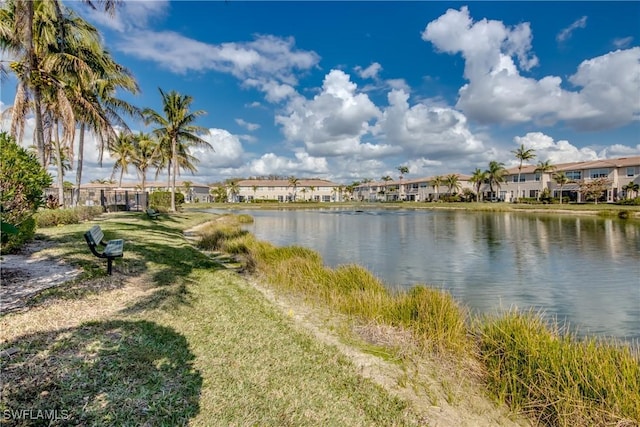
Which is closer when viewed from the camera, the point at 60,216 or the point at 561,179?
the point at 60,216

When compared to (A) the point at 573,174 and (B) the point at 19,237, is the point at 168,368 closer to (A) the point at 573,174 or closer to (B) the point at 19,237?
(B) the point at 19,237

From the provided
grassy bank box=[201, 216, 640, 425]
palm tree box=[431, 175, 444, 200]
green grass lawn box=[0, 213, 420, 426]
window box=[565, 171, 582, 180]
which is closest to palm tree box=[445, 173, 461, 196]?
palm tree box=[431, 175, 444, 200]

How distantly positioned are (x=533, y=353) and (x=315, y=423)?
3.18 metres

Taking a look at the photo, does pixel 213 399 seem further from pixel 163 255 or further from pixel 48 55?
pixel 48 55

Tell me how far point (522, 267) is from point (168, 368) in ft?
45.9

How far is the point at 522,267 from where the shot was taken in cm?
1392

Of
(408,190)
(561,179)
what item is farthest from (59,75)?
(408,190)

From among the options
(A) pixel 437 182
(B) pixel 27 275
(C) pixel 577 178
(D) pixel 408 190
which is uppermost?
(A) pixel 437 182

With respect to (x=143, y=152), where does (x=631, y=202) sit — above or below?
below

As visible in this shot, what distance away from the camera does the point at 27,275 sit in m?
6.20

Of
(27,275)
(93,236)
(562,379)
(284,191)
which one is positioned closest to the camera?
(562,379)

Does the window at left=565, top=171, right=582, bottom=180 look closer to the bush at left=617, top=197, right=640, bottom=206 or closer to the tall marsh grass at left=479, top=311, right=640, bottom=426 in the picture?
the bush at left=617, top=197, right=640, bottom=206

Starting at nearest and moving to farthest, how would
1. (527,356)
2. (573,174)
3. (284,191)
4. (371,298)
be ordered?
(527,356), (371,298), (573,174), (284,191)

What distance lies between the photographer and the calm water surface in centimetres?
883
